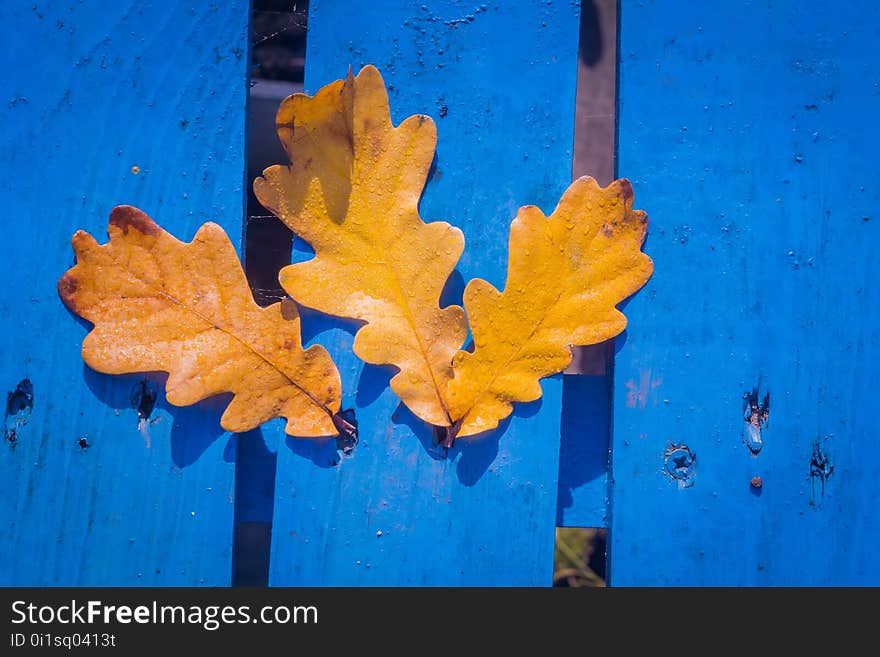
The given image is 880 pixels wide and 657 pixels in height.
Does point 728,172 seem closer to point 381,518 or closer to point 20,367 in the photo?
point 381,518

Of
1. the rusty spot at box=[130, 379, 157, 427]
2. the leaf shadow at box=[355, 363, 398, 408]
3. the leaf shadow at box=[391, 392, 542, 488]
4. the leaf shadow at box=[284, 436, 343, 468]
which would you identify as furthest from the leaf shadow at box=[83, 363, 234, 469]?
the leaf shadow at box=[391, 392, 542, 488]

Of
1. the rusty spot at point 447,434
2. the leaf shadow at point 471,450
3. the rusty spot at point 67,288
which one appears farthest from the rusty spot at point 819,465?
the rusty spot at point 67,288

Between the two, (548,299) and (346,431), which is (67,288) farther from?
(548,299)

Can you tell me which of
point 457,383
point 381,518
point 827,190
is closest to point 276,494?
point 381,518

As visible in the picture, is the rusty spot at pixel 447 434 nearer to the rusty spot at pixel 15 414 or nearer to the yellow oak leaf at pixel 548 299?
the yellow oak leaf at pixel 548 299

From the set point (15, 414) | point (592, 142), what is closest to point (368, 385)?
point (15, 414)

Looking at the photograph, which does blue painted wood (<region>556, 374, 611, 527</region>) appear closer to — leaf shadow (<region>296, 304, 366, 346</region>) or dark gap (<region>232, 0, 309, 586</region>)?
leaf shadow (<region>296, 304, 366, 346</region>)
